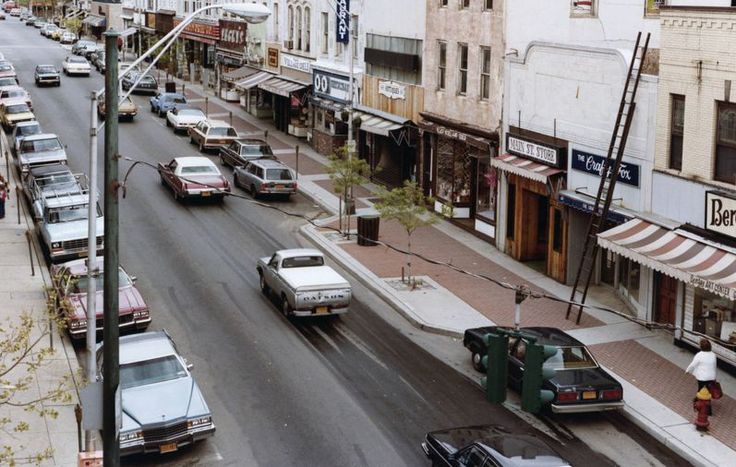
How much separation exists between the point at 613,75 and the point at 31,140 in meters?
26.2

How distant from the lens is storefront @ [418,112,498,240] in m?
36.3

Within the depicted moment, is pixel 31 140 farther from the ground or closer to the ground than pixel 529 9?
closer to the ground

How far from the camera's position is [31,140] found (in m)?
44.0

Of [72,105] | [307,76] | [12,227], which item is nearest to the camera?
[12,227]

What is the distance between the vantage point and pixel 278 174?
135 feet

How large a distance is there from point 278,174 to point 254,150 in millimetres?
4875

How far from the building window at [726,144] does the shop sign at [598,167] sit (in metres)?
3.21

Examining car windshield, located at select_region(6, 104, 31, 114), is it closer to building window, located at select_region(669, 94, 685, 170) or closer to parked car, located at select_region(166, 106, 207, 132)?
parked car, located at select_region(166, 106, 207, 132)

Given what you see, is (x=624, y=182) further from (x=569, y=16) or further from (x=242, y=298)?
(x=242, y=298)

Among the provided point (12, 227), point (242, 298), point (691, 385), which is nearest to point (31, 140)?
point (12, 227)

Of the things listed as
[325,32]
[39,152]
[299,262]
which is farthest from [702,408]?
[325,32]

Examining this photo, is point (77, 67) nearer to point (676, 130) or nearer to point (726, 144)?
point (676, 130)

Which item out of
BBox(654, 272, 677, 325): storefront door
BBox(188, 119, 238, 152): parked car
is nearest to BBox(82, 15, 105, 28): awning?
BBox(188, 119, 238, 152): parked car

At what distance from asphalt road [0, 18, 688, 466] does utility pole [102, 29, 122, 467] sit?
5.47m
